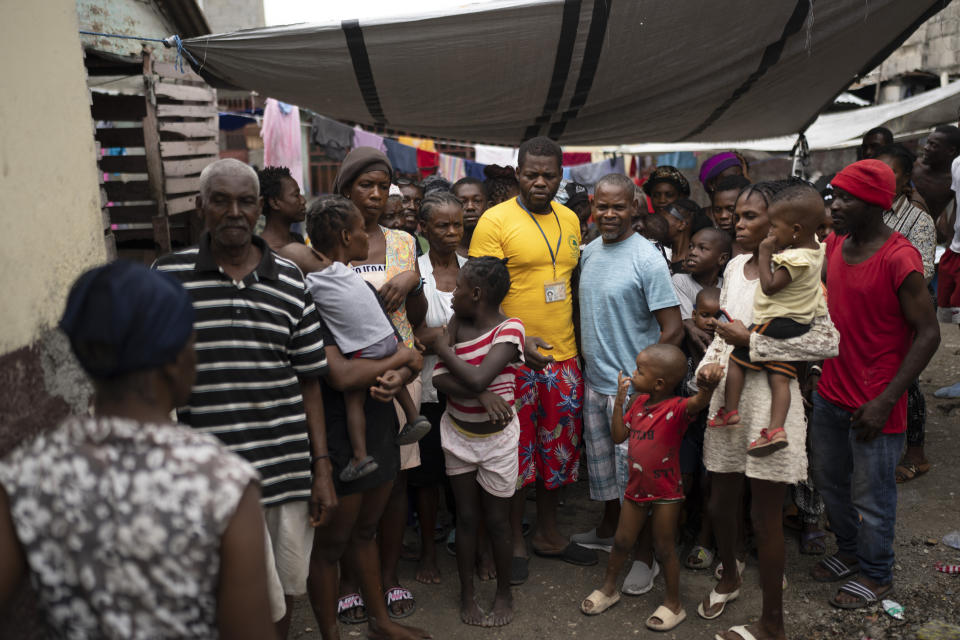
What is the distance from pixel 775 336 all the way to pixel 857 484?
3.35 ft

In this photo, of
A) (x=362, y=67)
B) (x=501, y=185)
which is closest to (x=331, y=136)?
(x=501, y=185)

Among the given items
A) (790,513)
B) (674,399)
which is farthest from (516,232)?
(790,513)

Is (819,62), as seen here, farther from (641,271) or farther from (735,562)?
(735,562)

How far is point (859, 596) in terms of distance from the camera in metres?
3.55

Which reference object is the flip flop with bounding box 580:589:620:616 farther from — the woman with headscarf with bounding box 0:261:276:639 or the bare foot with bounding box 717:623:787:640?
the woman with headscarf with bounding box 0:261:276:639

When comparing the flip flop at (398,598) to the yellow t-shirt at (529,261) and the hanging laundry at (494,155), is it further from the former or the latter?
the hanging laundry at (494,155)

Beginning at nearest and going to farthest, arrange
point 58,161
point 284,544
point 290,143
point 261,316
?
point 261,316, point 284,544, point 58,161, point 290,143

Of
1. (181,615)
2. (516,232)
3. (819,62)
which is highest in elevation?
(819,62)

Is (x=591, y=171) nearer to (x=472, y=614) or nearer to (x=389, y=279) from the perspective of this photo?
(x=389, y=279)

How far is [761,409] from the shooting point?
3.19 m

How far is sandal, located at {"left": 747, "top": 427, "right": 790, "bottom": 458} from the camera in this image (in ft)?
9.71

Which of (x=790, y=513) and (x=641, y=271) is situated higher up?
(x=641, y=271)

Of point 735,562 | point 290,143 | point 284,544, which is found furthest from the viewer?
point 290,143

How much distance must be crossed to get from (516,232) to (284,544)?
2057 millimetres
